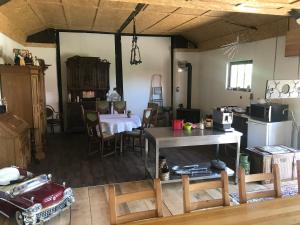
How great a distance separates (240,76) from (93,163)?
13.5ft

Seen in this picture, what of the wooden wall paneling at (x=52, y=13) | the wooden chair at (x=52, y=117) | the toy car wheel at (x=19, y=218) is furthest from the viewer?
the wooden chair at (x=52, y=117)

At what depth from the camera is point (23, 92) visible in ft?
15.1

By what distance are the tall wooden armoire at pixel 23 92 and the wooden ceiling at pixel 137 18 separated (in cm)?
104

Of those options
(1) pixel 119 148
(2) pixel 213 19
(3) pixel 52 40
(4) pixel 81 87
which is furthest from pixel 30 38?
(2) pixel 213 19

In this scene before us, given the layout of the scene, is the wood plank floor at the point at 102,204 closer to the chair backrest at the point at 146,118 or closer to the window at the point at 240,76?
the chair backrest at the point at 146,118

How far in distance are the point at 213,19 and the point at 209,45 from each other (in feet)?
5.67

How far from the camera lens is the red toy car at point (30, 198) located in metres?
2.74

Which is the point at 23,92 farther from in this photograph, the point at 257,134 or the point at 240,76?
the point at 240,76

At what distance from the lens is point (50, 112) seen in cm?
714

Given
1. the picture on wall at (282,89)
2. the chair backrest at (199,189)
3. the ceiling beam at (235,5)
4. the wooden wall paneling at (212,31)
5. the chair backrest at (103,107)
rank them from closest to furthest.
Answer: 1. the chair backrest at (199,189)
2. the ceiling beam at (235,5)
3. the picture on wall at (282,89)
4. the wooden wall paneling at (212,31)
5. the chair backrest at (103,107)

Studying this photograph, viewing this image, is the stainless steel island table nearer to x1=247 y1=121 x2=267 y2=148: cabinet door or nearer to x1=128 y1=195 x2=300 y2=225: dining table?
x1=247 y1=121 x2=267 y2=148: cabinet door

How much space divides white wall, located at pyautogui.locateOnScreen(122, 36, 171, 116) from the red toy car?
5.00 metres

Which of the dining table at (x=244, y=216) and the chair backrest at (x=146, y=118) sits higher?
the chair backrest at (x=146, y=118)

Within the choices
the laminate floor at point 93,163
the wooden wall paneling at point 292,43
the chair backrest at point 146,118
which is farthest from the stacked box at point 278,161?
the chair backrest at point 146,118
